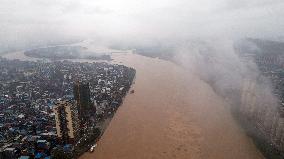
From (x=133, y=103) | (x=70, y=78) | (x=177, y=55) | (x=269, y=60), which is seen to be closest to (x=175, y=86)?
(x=133, y=103)

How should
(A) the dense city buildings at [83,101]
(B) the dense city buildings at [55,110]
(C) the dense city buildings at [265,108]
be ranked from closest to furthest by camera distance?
1. (C) the dense city buildings at [265,108]
2. (B) the dense city buildings at [55,110]
3. (A) the dense city buildings at [83,101]

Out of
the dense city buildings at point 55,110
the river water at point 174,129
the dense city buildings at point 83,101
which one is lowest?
the river water at point 174,129

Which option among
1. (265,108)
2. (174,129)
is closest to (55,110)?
(174,129)

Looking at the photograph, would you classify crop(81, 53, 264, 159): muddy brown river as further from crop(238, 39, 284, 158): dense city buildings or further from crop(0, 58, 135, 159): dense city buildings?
crop(0, 58, 135, 159): dense city buildings

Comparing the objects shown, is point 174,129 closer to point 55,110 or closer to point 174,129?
point 174,129

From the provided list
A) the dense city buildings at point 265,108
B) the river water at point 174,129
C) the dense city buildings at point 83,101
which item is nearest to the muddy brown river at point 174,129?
the river water at point 174,129

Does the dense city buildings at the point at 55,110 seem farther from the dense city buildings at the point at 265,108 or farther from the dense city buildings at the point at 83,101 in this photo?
the dense city buildings at the point at 265,108

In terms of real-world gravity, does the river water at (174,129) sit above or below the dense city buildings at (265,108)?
below

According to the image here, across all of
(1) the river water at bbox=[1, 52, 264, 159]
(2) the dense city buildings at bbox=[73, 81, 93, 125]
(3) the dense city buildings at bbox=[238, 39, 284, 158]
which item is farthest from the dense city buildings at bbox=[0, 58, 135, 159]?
(3) the dense city buildings at bbox=[238, 39, 284, 158]
